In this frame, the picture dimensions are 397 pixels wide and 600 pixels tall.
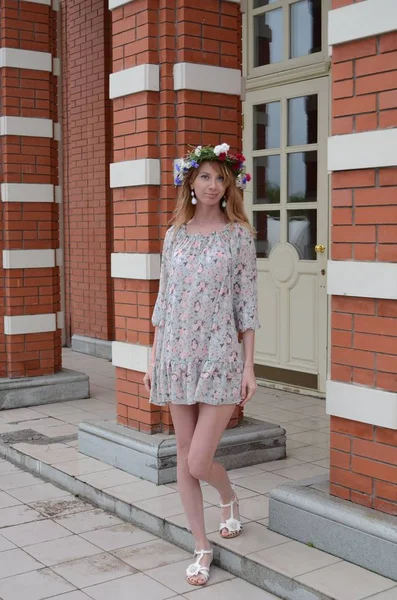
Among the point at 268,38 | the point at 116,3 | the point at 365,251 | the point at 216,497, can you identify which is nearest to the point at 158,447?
the point at 216,497

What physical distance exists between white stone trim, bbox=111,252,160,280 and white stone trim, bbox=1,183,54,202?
2203mm

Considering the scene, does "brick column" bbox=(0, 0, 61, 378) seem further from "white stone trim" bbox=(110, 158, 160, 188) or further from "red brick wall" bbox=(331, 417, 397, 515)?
"red brick wall" bbox=(331, 417, 397, 515)

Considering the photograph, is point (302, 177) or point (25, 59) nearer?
point (25, 59)

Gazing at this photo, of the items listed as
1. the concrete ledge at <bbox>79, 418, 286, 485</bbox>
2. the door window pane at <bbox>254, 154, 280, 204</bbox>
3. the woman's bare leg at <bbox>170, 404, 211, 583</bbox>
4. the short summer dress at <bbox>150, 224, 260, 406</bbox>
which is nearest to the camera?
the short summer dress at <bbox>150, 224, 260, 406</bbox>

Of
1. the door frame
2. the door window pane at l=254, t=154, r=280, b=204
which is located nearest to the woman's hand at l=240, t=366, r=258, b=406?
the door frame

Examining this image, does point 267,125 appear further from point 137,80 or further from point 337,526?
point 337,526

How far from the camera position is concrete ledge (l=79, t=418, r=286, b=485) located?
534 cm

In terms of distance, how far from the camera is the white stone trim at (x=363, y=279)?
378 cm

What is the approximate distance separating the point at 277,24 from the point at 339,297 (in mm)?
4873

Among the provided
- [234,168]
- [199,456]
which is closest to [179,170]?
[234,168]

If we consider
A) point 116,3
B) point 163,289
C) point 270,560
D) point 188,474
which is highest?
point 116,3

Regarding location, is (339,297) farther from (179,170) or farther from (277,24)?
(277,24)

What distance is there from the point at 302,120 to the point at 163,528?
4450 mm

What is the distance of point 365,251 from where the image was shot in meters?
3.92
